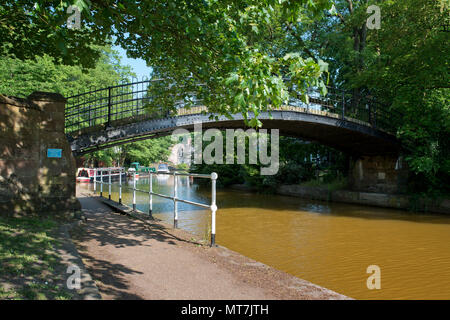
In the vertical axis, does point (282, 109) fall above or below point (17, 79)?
below

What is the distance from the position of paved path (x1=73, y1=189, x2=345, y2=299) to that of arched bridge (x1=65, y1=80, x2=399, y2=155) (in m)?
3.79

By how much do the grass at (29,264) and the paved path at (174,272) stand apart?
0.43m

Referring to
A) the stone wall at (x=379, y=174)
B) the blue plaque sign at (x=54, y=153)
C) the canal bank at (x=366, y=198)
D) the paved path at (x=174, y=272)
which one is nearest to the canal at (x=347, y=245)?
the canal bank at (x=366, y=198)

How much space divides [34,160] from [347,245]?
726 cm

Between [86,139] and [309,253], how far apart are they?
6.91 meters

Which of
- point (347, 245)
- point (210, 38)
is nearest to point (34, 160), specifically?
point (210, 38)

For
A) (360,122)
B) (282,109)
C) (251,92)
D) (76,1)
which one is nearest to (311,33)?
(360,122)

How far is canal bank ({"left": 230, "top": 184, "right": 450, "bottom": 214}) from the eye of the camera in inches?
536

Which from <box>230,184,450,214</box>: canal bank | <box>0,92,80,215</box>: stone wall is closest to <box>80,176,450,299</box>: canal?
<box>230,184,450,214</box>: canal bank

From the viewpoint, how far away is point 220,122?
42.4ft

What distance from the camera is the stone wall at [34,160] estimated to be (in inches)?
241

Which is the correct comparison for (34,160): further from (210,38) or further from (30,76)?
(30,76)
